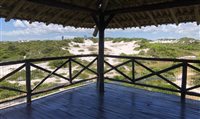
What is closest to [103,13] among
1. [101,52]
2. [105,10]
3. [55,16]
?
[105,10]

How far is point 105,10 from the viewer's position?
5441 mm

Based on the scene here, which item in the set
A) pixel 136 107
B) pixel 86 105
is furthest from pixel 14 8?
pixel 136 107

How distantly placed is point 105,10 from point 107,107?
2.44m

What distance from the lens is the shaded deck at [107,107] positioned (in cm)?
404

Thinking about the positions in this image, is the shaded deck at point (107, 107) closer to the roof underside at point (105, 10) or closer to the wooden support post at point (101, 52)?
the wooden support post at point (101, 52)

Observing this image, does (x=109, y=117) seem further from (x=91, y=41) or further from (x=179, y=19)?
(x=91, y=41)

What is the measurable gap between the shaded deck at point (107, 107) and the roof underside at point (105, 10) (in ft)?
6.18

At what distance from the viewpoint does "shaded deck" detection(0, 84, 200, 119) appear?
4.04m

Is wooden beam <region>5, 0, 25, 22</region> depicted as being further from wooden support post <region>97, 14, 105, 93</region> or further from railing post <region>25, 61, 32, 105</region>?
wooden support post <region>97, 14, 105, 93</region>

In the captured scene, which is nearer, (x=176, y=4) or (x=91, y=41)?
(x=176, y=4)

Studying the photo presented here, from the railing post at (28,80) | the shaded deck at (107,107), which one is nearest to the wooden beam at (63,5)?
the railing post at (28,80)

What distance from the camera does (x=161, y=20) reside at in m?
5.43

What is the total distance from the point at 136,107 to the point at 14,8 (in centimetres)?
320

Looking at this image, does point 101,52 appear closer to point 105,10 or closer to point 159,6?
point 105,10
